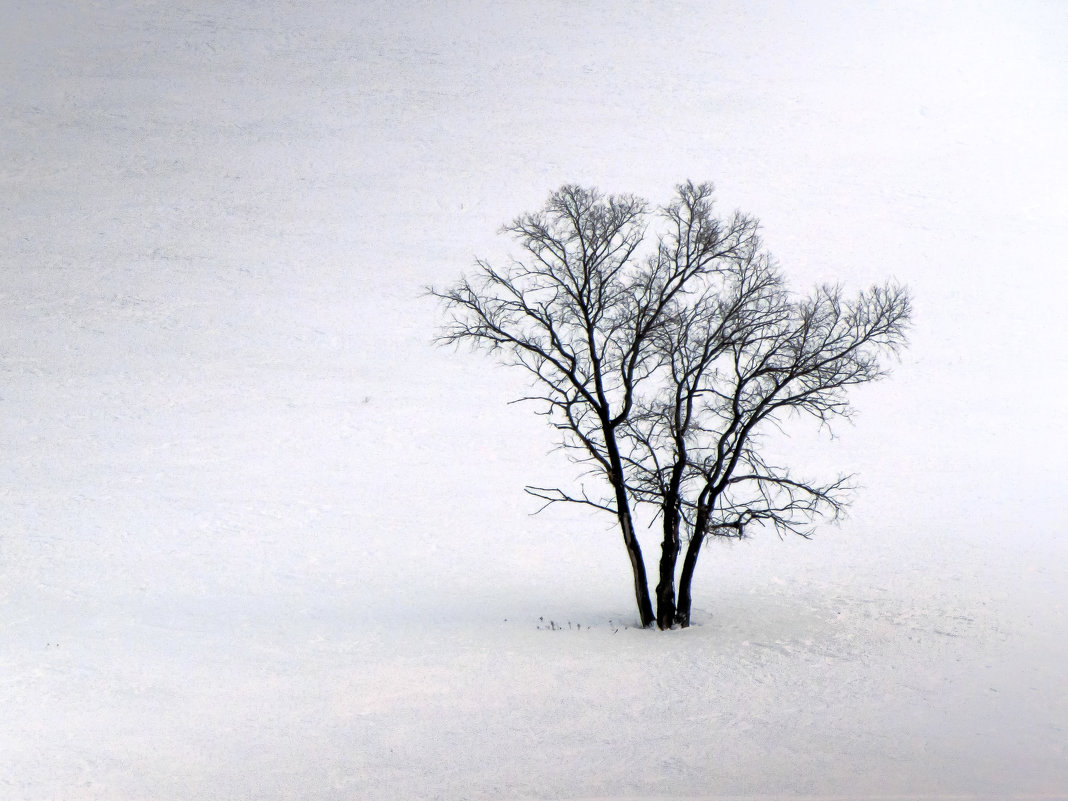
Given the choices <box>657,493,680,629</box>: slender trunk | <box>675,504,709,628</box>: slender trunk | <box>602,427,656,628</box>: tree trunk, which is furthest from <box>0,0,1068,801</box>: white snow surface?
<box>602,427,656,628</box>: tree trunk

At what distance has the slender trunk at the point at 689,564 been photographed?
1678 cm

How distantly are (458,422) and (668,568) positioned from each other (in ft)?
67.5

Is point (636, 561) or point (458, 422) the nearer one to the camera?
point (636, 561)

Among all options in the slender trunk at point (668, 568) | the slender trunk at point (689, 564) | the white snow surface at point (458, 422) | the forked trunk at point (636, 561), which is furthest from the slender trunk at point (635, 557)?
the slender trunk at point (689, 564)

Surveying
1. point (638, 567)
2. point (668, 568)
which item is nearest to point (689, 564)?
point (668, 568)

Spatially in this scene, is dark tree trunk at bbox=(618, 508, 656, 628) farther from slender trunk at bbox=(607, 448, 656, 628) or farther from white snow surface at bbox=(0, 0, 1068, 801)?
white snow surface at bbox=(0, 0, 1068, 801)

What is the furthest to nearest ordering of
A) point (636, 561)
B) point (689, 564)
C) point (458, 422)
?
point (458, 422), point (689, 564), point (636, 561)

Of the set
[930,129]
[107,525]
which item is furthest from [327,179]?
[930,129]

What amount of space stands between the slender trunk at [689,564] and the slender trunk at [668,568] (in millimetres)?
196

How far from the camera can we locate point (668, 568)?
17125 mm

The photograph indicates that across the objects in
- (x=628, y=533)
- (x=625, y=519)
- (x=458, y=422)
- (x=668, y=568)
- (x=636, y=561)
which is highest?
(x=458, y=422)

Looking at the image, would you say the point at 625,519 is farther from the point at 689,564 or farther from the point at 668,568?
the point at 689,564

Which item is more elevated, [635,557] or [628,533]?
[628,533]

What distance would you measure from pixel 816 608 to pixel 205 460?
21254 millimetres
